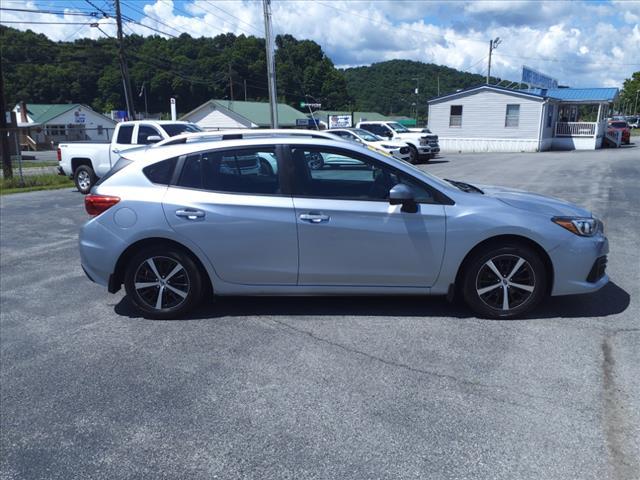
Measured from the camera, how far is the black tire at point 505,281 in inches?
183

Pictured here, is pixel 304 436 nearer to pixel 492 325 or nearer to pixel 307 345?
pixel 307 345

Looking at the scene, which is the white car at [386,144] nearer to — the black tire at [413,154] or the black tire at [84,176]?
the black tire at [413,154]

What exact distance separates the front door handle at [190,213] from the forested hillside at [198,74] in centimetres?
5527

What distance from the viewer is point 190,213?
4.75 meters

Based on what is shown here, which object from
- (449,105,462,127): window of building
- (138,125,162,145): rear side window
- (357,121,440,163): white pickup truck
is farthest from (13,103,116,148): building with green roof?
(138,125,162,145): rear side window

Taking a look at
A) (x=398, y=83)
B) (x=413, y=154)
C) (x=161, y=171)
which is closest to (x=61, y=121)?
(x=413, y=154)

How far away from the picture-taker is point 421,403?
11.3 feet

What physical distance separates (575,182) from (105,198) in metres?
14.0

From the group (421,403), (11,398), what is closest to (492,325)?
(421,403)

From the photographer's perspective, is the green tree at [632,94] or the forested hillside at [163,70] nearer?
the forested hillside at [163,70]

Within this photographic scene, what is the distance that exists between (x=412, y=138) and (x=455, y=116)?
11.4m

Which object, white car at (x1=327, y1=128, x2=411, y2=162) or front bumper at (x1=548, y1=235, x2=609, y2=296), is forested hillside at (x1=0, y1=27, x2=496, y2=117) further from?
front bumper at (x1=548, y1=235, x2=609, y2=296)

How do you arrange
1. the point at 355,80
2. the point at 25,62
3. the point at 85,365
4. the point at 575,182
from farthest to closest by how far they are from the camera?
the point at 355,80 → the point at 25,62 → the point at 575,182 → the point at 85,365

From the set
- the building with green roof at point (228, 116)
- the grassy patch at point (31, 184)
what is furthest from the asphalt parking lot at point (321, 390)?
the building with green roof at point (228, 116)
